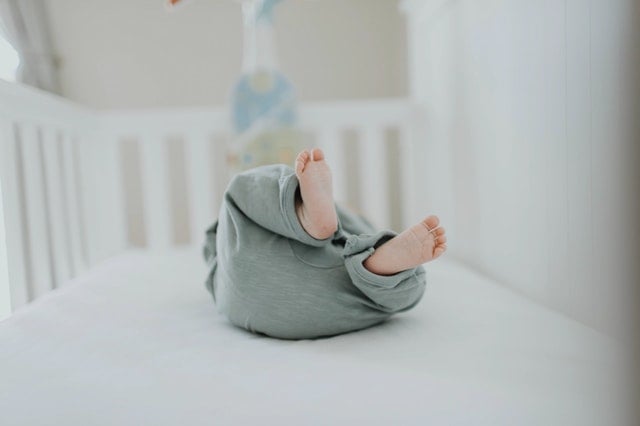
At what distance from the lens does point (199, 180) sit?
157 centimetres

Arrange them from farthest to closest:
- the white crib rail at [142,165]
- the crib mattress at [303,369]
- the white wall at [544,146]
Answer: the white crib rail at [142,165] < the white wall at [544,146] < the crib mattress at [303,369]

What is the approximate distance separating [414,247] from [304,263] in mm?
149

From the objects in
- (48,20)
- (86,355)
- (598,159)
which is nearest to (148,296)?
(86,355)

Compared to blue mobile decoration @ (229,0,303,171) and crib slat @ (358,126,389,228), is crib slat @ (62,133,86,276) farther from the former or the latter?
crib slat @ (358,126,389,228)

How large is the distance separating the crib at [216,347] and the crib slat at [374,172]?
0.49 feet

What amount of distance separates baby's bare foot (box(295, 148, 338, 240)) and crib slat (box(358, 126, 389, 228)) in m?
0.89

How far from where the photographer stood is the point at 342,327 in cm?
73

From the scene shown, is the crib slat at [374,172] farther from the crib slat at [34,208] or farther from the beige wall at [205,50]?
the crib slat at [34,208]

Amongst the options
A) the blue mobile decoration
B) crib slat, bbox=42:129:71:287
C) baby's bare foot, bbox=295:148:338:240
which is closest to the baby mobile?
the blue mobile decoration

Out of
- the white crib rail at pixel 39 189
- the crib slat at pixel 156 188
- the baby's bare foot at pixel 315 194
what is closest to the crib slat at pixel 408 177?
the crib slat at pixel 156 188

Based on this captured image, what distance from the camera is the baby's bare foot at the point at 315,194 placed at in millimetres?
677

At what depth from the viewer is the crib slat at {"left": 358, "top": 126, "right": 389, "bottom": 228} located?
1570mm

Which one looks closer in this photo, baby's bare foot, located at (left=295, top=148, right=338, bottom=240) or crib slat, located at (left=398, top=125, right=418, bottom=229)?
baby's bare foot, located at (left=295, top=148, right=338, bottom=240)

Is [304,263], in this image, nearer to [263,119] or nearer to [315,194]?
[315,194]
